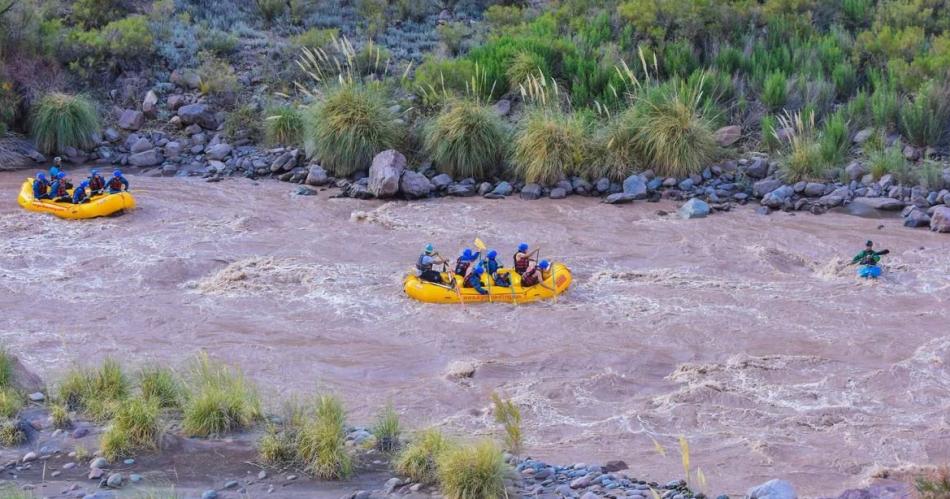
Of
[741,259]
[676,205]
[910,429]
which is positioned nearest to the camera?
[910,429]

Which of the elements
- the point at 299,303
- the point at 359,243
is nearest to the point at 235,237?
the point at 359,243

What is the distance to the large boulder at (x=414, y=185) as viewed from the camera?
1741cm

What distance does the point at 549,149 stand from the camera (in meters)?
17.6

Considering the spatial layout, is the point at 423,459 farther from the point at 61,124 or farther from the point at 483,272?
the point at 61,124

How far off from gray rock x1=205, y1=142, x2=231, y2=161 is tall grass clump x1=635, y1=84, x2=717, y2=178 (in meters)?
7.14

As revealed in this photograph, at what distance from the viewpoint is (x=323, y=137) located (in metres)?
18.2

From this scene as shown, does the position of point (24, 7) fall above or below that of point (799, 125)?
above

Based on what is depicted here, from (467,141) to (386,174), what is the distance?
1.45 metres

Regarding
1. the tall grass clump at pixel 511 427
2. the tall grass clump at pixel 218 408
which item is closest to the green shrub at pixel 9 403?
the tall grass clump at pixel 218 408

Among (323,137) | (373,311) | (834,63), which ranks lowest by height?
(373,311)

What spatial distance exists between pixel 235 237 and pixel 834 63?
1135 centimetres

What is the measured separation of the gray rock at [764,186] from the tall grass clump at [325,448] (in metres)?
10.4

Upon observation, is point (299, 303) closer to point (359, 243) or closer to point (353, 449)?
point (359, 243)

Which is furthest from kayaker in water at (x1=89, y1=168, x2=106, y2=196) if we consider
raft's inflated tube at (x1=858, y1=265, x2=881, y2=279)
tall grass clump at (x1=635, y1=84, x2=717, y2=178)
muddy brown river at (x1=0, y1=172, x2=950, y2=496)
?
raft's inflated tube at (x1=858, y1=265, x2=881, y2=279)
